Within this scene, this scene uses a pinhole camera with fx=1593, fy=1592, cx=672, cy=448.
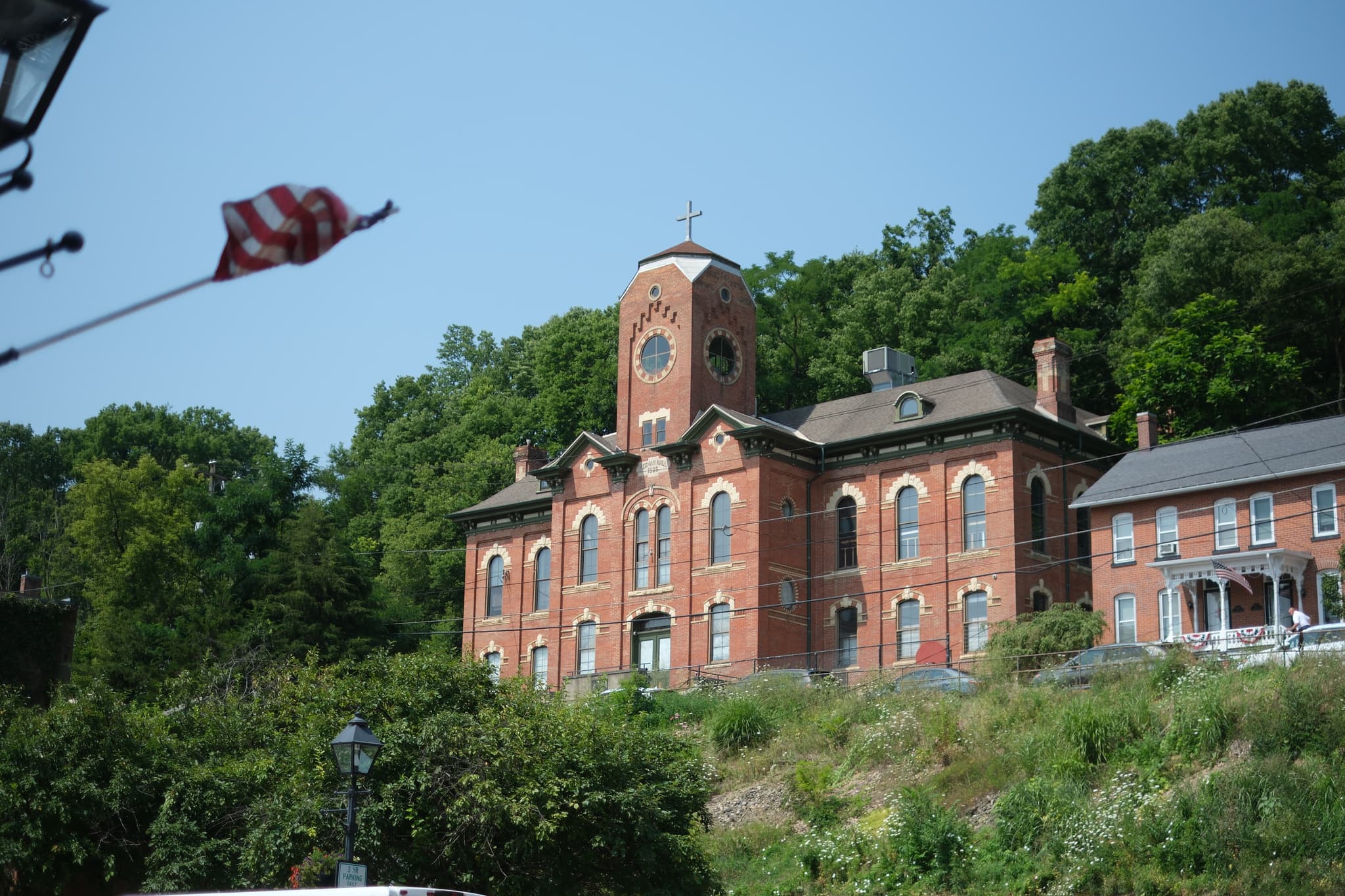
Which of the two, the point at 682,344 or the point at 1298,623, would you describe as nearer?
the point at 1298,623

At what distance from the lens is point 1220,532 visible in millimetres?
45250

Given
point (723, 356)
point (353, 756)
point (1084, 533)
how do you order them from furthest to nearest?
1. point (723, 356)
2. point (1084, 533)
3. point (353, 756)

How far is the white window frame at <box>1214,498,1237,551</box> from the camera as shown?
147ft

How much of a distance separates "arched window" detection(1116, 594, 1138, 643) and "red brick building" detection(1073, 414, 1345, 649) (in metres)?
0.03

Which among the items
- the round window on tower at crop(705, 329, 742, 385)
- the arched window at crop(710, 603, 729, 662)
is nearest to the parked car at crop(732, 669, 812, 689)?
the arched window at crop(710, 603, 729, 662)

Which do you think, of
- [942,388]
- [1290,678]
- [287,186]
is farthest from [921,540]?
[287,186]

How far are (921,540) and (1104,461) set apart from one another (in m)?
7.81

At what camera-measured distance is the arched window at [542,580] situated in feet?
196

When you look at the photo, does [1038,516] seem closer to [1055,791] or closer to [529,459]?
[1055,791]

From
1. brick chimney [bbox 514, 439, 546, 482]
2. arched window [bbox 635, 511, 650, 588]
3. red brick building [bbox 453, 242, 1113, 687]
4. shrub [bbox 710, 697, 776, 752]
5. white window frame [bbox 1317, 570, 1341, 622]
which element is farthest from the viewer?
brick chimney [bbox 514, 439, 546, 482]

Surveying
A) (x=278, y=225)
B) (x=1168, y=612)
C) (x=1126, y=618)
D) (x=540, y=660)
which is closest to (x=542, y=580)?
(x=540, y=660)

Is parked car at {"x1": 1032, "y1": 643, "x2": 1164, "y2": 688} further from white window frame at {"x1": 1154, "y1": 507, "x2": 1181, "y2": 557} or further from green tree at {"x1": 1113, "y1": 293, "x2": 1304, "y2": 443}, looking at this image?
green tree at {"x1": 1113, "y1": 293, "x2": 1304, "y2": 443}

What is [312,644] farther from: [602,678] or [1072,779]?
[1072,779]

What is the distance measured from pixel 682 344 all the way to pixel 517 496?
406 inches
